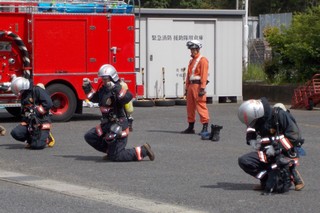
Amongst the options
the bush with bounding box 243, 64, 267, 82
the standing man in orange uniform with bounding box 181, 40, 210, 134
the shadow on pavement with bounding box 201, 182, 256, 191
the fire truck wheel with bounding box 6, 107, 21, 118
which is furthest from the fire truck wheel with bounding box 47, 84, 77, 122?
the bush with bounding box 243, 64, 267, 82

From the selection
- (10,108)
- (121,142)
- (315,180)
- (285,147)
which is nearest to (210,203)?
(285,147)

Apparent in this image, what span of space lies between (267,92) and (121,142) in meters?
14.4

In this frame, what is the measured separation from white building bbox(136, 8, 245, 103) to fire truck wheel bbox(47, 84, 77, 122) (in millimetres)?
4486

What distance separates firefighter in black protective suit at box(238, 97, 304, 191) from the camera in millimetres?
10273

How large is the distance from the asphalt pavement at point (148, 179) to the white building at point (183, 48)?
757cm

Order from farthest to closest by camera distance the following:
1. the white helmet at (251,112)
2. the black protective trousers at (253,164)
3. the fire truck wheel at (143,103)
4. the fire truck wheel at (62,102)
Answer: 1. the fire truck wheel at (143,103)
2. the fire truck wheel at (62,102)
3. the black protective trousers at (253,164)
4. the white helmet at (251,112)

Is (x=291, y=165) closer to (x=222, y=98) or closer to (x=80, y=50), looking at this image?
(x=80, y=50)

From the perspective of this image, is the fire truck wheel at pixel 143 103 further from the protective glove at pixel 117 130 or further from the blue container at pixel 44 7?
the protective glove at pixel 117 130

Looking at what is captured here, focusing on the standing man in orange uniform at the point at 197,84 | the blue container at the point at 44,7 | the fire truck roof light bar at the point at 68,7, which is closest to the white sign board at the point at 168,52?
the fire truck roof light bar at the point at 68,7

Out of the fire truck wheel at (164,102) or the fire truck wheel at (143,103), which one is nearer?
the fire truck wheel at (143,103)

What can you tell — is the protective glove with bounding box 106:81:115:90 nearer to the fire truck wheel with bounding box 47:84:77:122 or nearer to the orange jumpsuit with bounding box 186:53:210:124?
the orange jumpsuit with bounding box 186:53:210:124

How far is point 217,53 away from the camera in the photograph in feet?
85.5

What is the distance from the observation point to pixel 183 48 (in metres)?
25.6

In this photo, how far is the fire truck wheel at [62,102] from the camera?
65.1 feet
